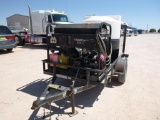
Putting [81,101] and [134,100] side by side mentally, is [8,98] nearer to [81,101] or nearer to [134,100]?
[81,101]

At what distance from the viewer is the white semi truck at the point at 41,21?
1186 centimetres

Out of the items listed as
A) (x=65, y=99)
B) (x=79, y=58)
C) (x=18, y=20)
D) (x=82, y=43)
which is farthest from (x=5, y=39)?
(x=18, y=20)

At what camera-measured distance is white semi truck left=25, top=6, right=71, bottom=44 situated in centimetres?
1186

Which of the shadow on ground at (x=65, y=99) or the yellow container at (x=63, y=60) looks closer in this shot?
the shadow on ground at (x=65, y=99)

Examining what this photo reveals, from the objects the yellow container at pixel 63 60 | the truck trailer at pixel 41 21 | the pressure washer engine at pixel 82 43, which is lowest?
the yellow container at pixel 63 60

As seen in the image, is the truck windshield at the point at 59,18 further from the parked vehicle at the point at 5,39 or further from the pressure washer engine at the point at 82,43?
the pressure washer engine at the point at 82,43

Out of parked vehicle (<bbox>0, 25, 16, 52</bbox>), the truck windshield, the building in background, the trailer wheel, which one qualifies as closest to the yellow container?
the trailer wheel

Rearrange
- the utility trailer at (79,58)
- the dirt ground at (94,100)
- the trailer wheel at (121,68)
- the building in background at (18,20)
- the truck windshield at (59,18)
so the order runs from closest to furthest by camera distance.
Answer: the dirt ground at (94,100), the utility trailer at (79,58), the trailer wheel at (121,68), the truck windshield at (59,18), the building in background at (18,20)

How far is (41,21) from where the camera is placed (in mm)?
12312

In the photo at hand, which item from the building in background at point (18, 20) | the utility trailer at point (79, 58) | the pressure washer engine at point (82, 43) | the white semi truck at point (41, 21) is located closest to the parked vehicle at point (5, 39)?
the white semi truck at point (41, 21)

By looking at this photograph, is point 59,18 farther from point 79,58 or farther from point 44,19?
point 79,58

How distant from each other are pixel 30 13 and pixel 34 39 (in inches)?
81.1

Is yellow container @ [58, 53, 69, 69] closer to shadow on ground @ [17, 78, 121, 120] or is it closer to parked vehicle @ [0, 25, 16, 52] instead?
shadow on ground @ [17, 78, 121, 120]

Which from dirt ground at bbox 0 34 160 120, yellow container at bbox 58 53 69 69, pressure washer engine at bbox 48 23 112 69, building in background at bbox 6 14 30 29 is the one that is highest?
building in background at bbox 6 14 30 29
